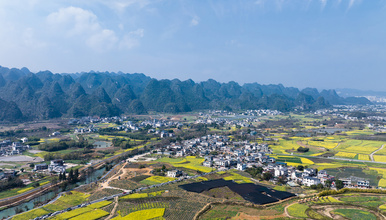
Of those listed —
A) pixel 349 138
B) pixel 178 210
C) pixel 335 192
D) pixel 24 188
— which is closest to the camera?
pixel 178 210

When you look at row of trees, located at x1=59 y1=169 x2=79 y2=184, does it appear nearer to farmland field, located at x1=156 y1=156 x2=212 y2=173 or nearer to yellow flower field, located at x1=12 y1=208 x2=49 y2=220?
yellow flower field, located at x1=12 y1=208 x2=49 y2=220

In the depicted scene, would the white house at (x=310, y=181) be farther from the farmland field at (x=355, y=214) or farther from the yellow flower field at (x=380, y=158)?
the yellow flower field at (x=380, y=158)

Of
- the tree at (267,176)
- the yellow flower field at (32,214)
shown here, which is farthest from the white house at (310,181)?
the yellow flower field at (32,214)

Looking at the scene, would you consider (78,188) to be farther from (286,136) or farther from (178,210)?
(286,136)

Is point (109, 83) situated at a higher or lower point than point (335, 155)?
higher

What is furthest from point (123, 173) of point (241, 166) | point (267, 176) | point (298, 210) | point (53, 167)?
point (298, 210)

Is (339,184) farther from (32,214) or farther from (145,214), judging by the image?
(32,214)

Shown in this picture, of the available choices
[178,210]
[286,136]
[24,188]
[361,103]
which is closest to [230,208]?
[178,210]
